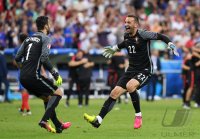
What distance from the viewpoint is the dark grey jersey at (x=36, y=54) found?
15023 millimetres

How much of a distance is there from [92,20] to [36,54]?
18687 millimetres

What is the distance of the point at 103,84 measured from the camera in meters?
32.4

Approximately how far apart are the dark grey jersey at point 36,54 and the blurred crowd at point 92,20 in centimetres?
1410

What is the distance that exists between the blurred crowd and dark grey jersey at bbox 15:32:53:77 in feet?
46.2

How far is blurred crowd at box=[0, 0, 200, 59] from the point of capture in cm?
3094

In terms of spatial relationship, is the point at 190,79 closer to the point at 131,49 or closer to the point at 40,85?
the point at 131,49

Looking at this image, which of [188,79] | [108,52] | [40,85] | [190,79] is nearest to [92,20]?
[188,79]

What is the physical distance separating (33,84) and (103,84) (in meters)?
17.3

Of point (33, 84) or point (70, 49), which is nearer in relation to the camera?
point (33, 84)

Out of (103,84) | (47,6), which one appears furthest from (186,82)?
(47,6)

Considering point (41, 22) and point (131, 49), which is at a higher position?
point (41, 22)

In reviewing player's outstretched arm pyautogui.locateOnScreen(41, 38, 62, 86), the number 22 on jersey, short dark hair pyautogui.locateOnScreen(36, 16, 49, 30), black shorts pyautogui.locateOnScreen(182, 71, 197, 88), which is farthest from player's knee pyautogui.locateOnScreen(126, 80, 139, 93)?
black shorts pyautogui.locateOnScreen(182, 71, 197, 88)

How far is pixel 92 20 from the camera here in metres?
33.7

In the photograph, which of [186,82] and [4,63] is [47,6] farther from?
[186,82]
